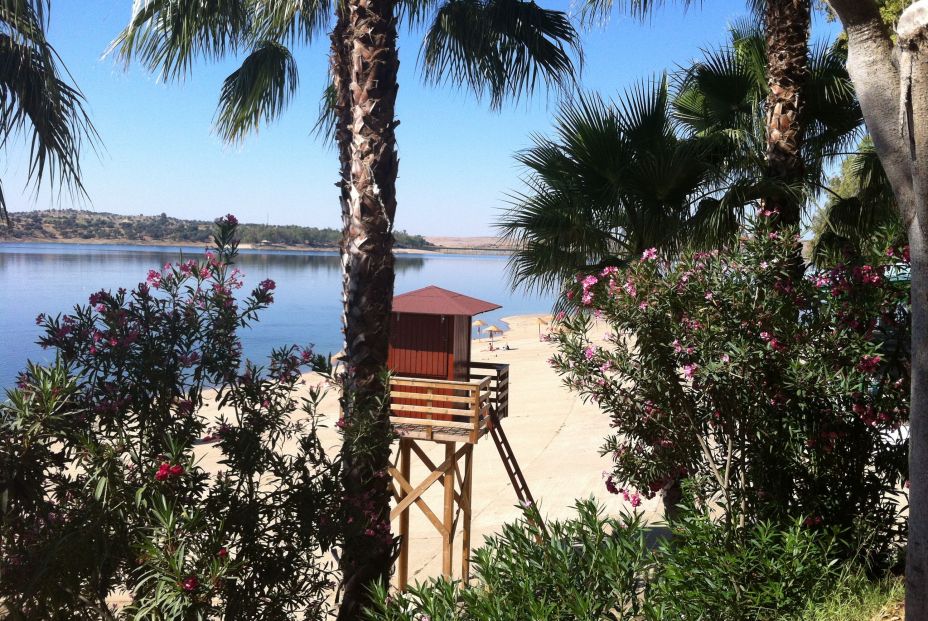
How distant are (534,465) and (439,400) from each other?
8.06 meters

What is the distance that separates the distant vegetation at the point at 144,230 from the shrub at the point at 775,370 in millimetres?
81267

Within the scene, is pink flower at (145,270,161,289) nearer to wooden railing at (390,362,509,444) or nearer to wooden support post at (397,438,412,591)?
wooden railing at (390,362,509,444)

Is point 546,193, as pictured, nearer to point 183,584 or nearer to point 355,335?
point 355,335

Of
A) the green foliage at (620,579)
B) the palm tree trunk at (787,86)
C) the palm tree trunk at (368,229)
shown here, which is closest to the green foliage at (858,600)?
the green foliage at (620,579)

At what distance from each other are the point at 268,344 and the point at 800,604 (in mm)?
52510

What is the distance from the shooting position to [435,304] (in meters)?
12.1

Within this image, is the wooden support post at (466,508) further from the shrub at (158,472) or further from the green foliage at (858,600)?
the shrub at (158,472)

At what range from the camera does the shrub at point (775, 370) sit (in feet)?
18.2

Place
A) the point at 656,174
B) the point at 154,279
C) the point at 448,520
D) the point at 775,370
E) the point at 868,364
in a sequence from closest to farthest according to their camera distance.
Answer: the point at 154,279 < the point at 868,364 < the point at 775,370 < the point at 656,174 < the point at 448,520

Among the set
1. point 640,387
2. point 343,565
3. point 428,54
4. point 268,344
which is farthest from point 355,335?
point 268,344

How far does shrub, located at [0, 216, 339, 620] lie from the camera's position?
131 inches

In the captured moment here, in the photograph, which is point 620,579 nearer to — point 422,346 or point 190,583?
point 190,583

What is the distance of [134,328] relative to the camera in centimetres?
393

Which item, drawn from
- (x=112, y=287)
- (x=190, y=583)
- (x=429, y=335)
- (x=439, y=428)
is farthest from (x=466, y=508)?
(x=112, y=287)
